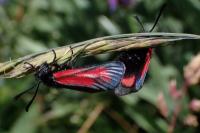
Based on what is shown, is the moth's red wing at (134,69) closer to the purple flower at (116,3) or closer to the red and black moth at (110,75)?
the red and black moth at (110,75)

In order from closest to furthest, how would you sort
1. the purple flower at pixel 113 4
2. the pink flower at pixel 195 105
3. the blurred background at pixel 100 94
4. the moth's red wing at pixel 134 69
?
the moth's red wing at pixel 134 69 < the pink flower at pixel 195 105 < the blurred background at pixel 100 94 < the purple flower at pixel 113 4

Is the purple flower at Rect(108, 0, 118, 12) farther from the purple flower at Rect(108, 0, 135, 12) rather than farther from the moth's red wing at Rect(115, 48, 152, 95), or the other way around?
the moth's red wing at Rect(115, 48, 152, 95)

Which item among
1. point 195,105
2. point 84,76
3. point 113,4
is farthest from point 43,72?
point 113,4

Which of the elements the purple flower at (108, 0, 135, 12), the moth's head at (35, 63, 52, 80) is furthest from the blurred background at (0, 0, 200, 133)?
the moth's head at (35, 63, 52, 80)

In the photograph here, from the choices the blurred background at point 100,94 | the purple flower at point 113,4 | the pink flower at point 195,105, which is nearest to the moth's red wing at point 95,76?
the blurred background at point 100,94

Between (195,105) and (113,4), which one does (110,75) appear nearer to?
(195,105)

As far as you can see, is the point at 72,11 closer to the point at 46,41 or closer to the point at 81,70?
the point at 46,41

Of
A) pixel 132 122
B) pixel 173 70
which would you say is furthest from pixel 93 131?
pixel 173 70
